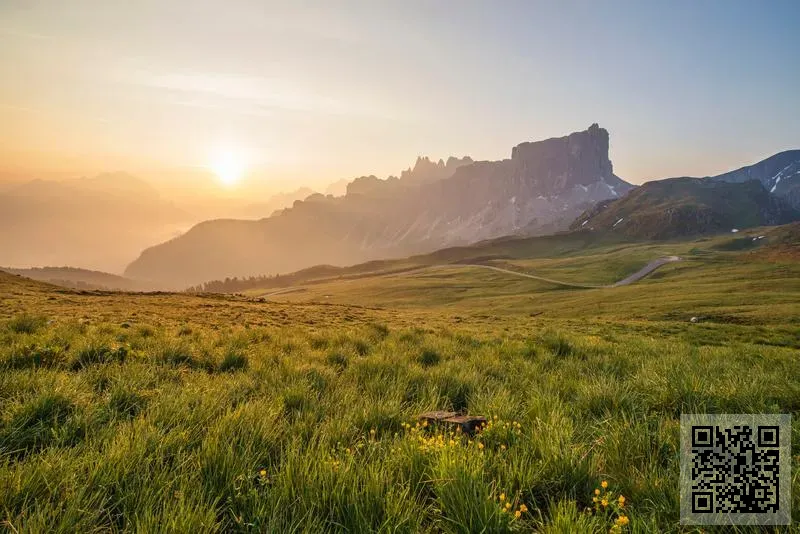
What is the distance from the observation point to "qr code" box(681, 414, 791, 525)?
2868mm

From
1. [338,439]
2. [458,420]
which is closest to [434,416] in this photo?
[458,420]

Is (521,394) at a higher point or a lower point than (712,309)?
higher

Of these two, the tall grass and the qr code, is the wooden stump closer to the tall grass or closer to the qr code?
the tall grass

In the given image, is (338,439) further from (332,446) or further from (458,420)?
(458,420)

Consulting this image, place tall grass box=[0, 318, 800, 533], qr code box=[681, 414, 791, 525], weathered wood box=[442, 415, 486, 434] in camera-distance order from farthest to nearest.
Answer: weathered wood box=[442, 415, 486, 434]
qr code box=[681, 414, 791, 525]
tall grass box=[0, 318, 800, 533]

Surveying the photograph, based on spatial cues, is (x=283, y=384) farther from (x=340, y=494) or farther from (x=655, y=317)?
(x=655, y=317)

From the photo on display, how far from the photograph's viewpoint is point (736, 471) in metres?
3.27

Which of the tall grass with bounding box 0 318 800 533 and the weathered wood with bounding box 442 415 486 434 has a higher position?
the tall grass with bounding box 0 318 800 533

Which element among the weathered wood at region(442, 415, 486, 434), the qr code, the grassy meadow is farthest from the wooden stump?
the qr code

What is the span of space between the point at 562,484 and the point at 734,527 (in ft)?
3.76

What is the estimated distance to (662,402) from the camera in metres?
5.27

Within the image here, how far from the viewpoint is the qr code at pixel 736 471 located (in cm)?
287

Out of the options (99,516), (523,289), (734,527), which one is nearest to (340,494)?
(99,516)

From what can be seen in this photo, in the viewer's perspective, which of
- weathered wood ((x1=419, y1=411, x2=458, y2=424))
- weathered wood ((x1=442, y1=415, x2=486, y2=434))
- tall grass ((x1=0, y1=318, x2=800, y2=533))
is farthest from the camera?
weathered wood ((x1=419, y1=411, x2=458, y2=424))
